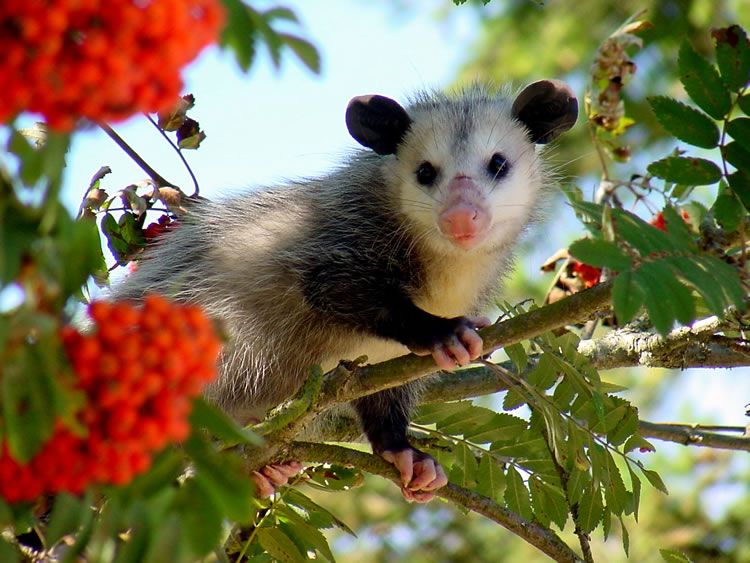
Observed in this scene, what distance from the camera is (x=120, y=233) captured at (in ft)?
7.94

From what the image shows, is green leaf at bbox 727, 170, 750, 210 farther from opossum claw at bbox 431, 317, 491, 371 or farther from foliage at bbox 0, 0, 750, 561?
opossum claw at bbox 431, 317, 491, 371

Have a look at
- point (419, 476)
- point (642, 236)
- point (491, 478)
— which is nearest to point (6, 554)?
point (642, 236)

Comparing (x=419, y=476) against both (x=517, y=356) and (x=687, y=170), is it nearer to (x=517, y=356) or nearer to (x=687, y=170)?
(x=517, y=356)

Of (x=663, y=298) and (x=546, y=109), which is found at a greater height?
(x=546, y=109)

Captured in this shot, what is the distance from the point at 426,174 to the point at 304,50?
172 cm

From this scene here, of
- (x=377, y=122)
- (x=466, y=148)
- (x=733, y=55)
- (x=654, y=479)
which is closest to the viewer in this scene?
(x=733, y=55)

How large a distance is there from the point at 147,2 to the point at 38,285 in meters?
0.21

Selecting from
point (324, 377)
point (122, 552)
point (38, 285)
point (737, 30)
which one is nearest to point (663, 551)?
point (324, 377)

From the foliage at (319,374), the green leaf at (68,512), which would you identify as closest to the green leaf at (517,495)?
the foliage at (319,374)

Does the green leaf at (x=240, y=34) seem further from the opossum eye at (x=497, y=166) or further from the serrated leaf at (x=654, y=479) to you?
the opossum eye at (x=497, y=166)

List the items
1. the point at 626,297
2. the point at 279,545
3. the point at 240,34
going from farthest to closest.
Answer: the point at 279,545 < the point at 626,297 < the point at 240,34

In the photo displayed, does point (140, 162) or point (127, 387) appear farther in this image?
point (140, 162)

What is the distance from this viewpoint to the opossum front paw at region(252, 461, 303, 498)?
213 centimetres

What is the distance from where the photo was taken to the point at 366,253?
2627mm
